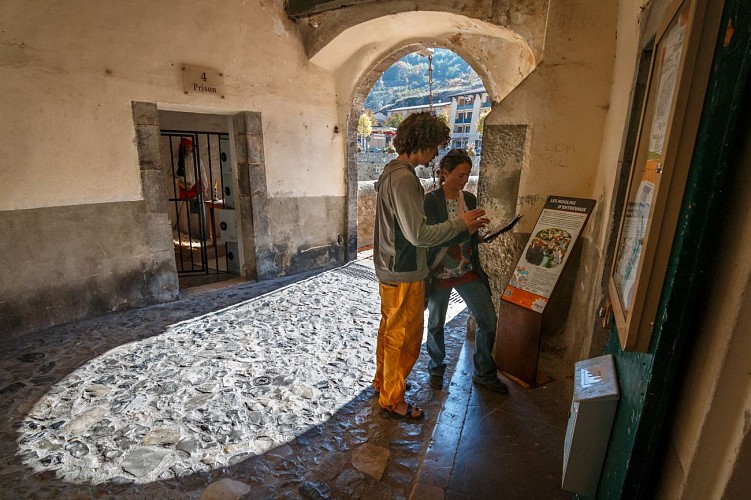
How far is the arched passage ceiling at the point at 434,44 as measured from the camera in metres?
4.83

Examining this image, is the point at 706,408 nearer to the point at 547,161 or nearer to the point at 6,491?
the point at 547,161

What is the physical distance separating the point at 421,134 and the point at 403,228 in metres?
0.62

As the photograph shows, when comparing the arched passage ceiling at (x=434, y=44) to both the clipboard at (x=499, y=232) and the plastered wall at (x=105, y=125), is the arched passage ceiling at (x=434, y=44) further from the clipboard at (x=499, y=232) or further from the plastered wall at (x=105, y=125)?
the clipboard at (x=499, y=232)

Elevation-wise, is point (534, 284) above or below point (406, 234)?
below

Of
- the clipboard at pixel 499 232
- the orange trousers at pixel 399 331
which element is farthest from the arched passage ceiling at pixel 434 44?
the orange trousers at pixel 399 331

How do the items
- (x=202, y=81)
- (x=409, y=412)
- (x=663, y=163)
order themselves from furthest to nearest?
(x=202, y=81), (x=409, y=412), (x=663, y=163)

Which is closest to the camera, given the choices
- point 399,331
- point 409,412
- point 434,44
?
point 399,331

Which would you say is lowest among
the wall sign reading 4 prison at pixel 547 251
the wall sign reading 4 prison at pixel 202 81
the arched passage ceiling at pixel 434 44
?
the wall sign reading 4 prison at pixel 547 251

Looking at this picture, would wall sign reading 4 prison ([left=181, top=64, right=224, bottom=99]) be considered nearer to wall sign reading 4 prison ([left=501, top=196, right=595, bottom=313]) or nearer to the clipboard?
the clipboard

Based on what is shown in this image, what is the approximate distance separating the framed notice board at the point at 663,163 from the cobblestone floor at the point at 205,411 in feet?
5.72

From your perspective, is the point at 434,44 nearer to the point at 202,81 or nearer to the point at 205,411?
the point at 202,81

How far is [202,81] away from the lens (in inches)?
200

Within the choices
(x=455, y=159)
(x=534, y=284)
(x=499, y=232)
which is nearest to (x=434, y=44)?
(x=455, y=159)

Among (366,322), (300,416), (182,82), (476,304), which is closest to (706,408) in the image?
(476,304)
